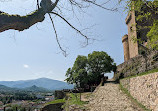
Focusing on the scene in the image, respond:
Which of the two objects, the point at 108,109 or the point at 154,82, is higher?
the point at 154,82

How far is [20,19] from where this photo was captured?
2660 mm

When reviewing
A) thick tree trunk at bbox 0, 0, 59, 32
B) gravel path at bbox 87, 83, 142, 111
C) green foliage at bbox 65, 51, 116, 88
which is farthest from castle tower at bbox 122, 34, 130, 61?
thick tree trunk at bbox 0, 0, 59, 32

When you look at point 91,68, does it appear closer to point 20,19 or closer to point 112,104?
point 112,104

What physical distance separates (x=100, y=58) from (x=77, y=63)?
179 inches

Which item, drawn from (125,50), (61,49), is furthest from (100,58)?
(61,49)

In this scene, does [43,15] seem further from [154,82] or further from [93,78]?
[93,78]

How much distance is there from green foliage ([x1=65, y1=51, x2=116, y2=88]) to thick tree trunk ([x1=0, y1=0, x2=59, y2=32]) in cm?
1837

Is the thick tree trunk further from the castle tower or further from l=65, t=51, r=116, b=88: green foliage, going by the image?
the castle tower

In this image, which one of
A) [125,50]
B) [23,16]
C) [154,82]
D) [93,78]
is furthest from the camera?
[125,50]

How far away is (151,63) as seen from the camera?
367 inches

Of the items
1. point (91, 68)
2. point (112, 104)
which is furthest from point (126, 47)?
point (112, 104)

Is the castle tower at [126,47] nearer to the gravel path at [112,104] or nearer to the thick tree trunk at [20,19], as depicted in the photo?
the gravel path at [112,104]

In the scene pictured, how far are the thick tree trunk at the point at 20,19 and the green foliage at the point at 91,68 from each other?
723 inches

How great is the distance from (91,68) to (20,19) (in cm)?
2077
